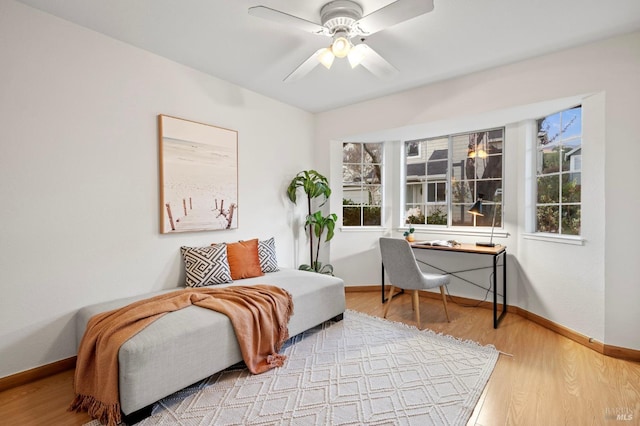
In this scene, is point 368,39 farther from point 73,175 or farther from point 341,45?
point 73,175

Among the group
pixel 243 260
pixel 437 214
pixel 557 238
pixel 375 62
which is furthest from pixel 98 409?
pixel 437 214

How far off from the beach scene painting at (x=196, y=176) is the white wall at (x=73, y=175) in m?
0.09

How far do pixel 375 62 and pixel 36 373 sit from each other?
11.0ft

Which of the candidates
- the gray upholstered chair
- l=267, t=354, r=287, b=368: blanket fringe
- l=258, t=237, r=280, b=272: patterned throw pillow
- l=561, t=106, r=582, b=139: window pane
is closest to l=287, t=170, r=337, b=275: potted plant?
l=258, t=237, r=280, b=272: patterned throw pillow

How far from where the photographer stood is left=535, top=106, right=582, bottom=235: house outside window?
288cm

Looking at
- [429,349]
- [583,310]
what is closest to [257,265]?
[429,349]

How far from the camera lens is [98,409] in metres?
1.73

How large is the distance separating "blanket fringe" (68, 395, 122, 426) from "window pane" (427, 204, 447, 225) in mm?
3803

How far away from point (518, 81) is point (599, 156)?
95 centimetres

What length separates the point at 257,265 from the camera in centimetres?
322

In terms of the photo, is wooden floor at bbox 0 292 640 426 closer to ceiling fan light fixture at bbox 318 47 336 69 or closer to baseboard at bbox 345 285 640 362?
baseboard at bbox 345 285 640 362

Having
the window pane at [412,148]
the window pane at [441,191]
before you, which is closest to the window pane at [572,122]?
the window pane at [441,191]

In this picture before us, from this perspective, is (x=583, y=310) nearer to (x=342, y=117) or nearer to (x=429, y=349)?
(x=429, y=349)

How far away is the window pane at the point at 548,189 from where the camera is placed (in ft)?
10.2
